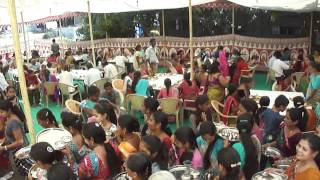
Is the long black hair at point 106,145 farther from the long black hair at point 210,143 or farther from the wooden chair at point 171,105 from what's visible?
the wooden chair at point 171,105

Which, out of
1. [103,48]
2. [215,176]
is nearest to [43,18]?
[103,48]

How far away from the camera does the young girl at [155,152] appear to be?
344 centimetres

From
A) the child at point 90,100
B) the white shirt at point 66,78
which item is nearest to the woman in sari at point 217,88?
the child at point 90,100

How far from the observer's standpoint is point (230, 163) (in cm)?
298

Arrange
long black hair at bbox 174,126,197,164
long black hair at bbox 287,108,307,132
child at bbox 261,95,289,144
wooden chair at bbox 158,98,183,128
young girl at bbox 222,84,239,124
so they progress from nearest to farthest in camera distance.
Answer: long black hair at bbox 174,126,197,164
long black hair at bbox 287,108,307,132
child at bbox 261,95,289,144
young girl at bbox 222,84,239,124
wooden chair at bbox 158,98,183,128

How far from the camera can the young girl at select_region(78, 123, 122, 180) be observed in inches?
127

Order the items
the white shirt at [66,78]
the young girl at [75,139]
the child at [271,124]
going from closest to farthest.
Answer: the young girl at [75,139] → the child at [271,124] → the white shirt at [66,78]

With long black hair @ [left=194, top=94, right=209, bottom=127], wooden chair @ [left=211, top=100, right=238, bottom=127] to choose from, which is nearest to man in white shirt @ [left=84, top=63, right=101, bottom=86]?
wooden chair @ [left=211, top=100, right=238, bottom=127]

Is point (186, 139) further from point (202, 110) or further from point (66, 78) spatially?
point (66, 78)

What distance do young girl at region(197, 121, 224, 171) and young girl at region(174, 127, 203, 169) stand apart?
70mm

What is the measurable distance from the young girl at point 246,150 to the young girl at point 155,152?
0.68 meters

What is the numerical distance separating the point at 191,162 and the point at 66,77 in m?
6.30

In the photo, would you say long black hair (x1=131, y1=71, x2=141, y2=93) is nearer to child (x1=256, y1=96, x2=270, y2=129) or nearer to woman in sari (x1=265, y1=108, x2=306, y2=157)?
child (x1=256, y1=96, x2=270, y2=129)

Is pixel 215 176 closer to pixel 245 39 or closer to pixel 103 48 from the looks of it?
pixel 245 39
